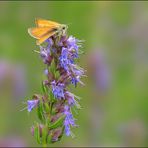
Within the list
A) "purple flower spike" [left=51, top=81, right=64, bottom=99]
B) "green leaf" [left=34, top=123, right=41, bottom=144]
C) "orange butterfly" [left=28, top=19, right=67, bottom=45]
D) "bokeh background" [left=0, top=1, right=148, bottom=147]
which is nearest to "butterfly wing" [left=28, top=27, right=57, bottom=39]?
"orange butterfly" [left=28, top=19, right=67, bottom=45]

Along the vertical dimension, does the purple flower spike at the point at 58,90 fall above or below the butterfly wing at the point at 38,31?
below

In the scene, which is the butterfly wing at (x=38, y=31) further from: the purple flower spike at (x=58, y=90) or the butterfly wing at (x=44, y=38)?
the purple flower spike at (x=58, y=90)

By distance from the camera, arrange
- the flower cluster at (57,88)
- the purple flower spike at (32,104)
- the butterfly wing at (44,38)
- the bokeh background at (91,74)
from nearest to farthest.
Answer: the butterfly wing at (44,38) → the flower cluster at (57,88) → the purple flower spike at (32,104) → the bokeh background at (91,74)

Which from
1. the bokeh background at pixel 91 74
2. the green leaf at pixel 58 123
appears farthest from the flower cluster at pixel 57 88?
the bokeh background at pixel 91 74

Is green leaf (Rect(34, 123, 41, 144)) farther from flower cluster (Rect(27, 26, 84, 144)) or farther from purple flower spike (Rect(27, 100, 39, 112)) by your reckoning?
purple flower spike (Rect(27, 100, 39, 112))

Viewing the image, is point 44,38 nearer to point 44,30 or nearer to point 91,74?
point 44,30

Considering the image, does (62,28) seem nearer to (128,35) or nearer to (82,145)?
(82,145)

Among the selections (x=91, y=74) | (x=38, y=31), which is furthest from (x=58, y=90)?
(x=91, y=74)
